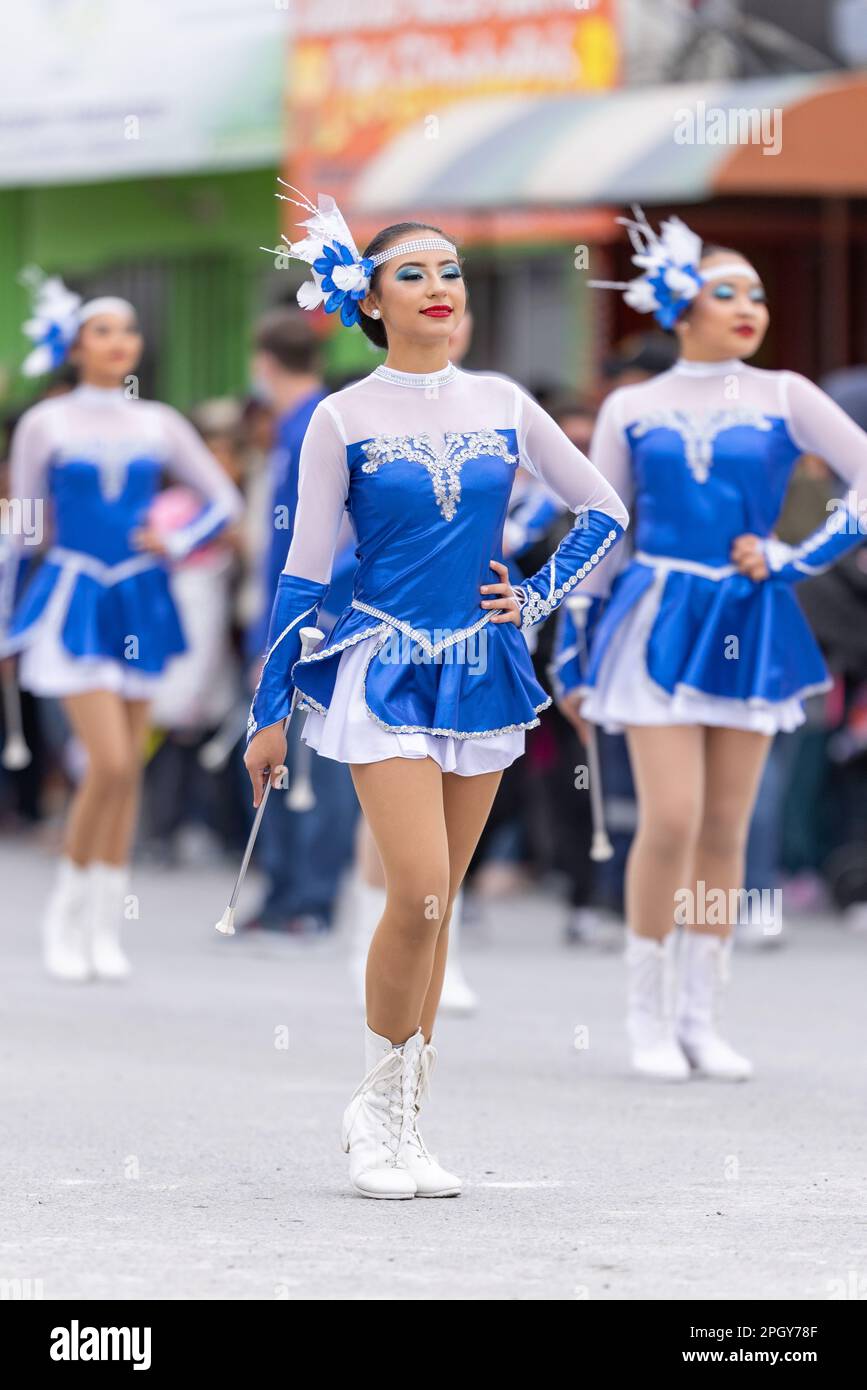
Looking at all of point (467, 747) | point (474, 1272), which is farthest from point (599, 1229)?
point (467, 747)

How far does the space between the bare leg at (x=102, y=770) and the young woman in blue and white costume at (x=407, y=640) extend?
11.7ft

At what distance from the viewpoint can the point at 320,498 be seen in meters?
6.33

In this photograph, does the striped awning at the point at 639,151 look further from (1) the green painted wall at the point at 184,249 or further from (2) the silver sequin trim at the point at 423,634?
(2) the silver sequin trim at the point at 423,634

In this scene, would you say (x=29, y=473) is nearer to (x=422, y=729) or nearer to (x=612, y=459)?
(x=612, y=459)

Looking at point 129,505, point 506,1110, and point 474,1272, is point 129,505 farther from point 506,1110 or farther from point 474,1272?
point 474,1272

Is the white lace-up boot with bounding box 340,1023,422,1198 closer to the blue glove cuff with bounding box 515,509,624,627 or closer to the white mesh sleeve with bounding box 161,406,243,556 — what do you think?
the blue glove cuff with bounding box 515,509,624,627

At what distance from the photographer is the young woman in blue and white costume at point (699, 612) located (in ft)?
26.1

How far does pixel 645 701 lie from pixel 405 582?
1.83 meters

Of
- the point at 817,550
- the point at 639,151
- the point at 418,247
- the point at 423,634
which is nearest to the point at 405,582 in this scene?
the point at 423,634

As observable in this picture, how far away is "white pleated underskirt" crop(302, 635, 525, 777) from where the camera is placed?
624 centimetres

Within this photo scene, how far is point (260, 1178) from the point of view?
6555 mm

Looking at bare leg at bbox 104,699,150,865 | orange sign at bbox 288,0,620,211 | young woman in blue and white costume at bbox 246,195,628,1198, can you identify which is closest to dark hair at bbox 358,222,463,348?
young woman in blue and white costume at bbox 246,195,628,1198
